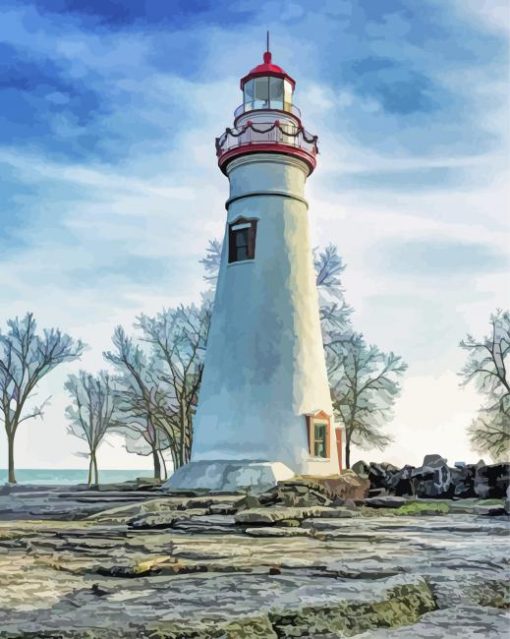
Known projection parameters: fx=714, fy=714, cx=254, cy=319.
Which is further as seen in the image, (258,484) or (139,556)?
(258,484)

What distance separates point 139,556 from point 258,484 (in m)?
13.0

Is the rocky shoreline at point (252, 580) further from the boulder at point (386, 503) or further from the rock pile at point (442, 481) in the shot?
the rock pile at point (442, 481)

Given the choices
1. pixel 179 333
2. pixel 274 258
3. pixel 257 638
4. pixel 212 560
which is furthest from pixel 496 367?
pixel 257 638

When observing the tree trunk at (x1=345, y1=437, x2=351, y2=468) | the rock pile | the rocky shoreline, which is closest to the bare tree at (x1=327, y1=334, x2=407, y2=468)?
the tree trunk at (x1=345, y1=437, x2=351, y2=468)

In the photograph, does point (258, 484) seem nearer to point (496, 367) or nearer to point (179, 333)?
point (179, 333)

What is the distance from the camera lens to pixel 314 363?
2245cm

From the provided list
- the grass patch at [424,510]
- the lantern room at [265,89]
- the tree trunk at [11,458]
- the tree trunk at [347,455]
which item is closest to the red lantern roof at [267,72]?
the lantern room at [265,89]

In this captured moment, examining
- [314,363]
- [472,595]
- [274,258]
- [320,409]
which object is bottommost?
[472,595]

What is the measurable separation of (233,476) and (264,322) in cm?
476

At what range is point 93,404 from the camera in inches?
1855

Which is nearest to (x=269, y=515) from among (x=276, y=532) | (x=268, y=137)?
(x=276, y=532)

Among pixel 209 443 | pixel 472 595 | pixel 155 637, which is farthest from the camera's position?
pixel 209 443

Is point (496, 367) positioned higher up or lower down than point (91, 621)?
higher up

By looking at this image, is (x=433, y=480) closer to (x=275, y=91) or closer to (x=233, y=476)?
(x=233, y=476)
